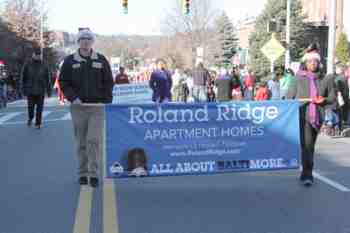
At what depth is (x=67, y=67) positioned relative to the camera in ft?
28.9

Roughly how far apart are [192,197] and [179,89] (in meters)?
23.3

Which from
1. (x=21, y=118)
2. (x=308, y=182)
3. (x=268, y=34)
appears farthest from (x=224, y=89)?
(x=268, y=34)

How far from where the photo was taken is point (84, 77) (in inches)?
344

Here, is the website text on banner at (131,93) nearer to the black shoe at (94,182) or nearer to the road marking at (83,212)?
the black shoe at (94,182)

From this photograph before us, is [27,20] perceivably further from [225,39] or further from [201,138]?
[201,138]

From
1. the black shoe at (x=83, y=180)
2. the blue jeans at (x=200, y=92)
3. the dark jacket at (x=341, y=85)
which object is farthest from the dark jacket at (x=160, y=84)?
the black shoe at (x=83, y=180)

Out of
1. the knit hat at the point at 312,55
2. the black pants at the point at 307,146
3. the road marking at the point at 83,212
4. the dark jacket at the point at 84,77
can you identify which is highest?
the knit hat at the point at 312,55

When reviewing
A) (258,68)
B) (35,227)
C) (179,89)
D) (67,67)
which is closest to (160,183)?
(67,67)

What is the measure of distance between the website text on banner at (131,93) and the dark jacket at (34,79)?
670 cm

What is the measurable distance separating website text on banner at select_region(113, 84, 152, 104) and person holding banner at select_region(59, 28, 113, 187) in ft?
48.3

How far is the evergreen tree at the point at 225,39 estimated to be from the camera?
230 feet

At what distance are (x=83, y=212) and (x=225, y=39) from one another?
64501 millimetres

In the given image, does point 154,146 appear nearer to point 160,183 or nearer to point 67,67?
point 160,183

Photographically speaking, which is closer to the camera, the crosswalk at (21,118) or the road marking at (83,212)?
the road marking at (83,212)
